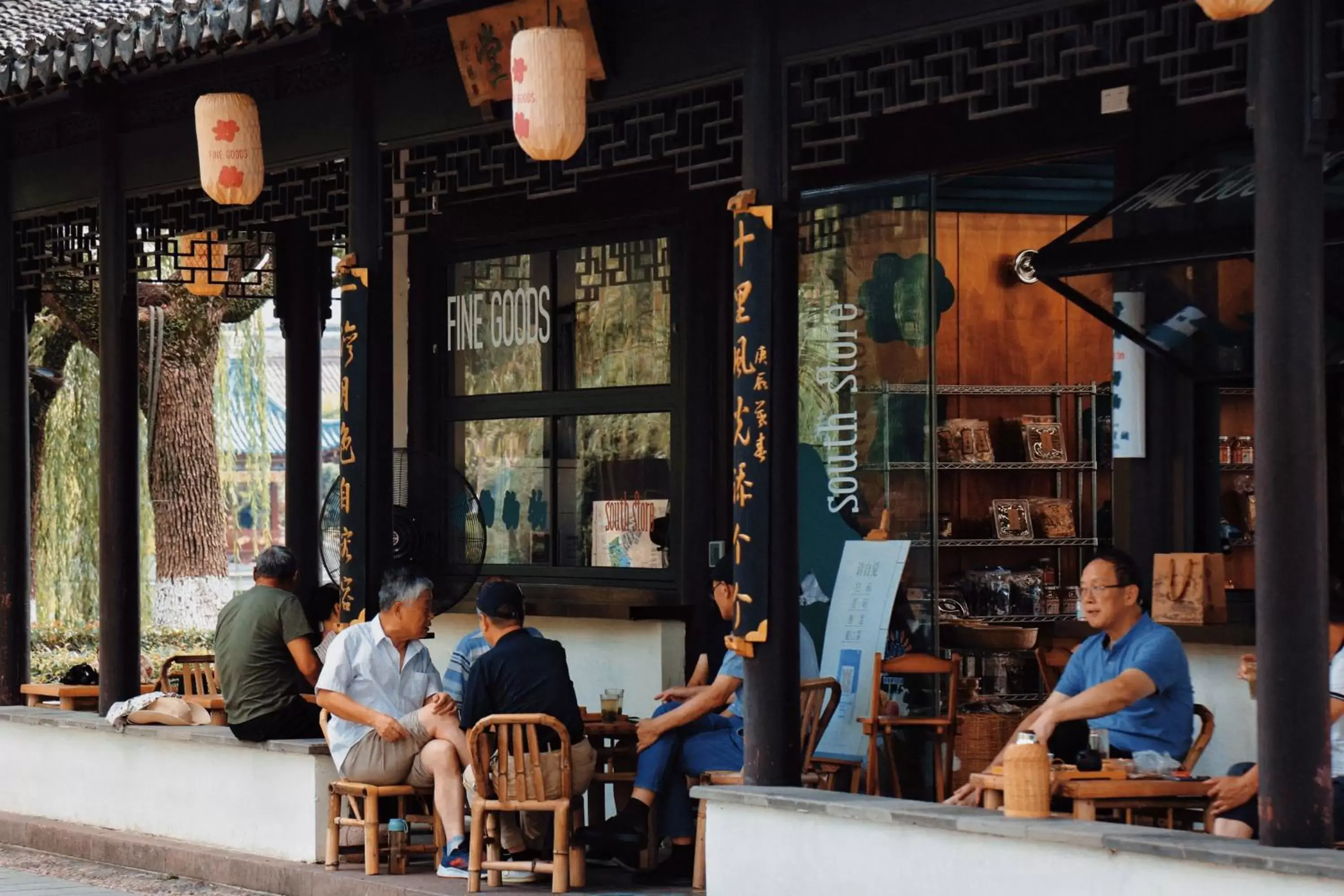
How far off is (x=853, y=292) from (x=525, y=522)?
2.53 meters

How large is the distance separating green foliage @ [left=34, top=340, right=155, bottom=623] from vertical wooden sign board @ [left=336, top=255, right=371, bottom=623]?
11767 millimetres

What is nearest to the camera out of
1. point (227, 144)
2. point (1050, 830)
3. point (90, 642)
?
point (1050, 830)

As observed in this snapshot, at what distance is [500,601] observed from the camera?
8.55 metres

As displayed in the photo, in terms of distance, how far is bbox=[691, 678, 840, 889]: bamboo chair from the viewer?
27.8 feet

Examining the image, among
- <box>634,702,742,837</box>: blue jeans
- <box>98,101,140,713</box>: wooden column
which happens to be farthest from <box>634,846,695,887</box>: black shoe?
<box>98,101,140,713</box>: wooden column

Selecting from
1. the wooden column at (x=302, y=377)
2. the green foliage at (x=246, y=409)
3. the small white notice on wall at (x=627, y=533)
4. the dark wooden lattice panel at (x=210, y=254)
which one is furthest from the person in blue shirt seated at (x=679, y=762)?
the green foliage at (x=246, y=409)

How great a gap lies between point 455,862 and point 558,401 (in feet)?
11.0

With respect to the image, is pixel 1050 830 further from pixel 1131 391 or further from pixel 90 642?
pixel 90 642

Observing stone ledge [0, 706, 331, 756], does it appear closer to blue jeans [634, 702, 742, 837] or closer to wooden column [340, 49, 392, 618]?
wooden column [340, 49, 392, 618]

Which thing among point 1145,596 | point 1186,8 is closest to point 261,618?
point 1145,596

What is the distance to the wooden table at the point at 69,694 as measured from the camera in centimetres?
1130

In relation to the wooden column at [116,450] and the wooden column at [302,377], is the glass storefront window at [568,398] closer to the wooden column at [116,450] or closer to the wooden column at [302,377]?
the wooden column at [302,377]

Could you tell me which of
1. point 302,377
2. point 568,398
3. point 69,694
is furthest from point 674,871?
point 302,377

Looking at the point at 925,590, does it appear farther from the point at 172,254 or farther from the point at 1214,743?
the point at 172,254
